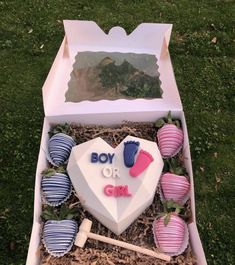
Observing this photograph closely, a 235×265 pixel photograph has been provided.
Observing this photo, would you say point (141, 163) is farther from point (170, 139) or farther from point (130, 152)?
point (170, 139)

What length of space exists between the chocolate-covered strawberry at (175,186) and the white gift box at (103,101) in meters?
0.06

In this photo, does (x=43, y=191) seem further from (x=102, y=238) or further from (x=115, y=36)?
(x=115, y=36)

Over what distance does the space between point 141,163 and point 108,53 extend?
2.88ft

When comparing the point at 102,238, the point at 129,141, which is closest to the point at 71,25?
the point at 129,141

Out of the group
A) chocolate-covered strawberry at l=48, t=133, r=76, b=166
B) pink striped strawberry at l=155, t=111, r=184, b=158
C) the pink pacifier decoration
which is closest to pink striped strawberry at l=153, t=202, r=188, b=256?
the pink pacifier decoration

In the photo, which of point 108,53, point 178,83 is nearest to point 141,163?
point 108,53

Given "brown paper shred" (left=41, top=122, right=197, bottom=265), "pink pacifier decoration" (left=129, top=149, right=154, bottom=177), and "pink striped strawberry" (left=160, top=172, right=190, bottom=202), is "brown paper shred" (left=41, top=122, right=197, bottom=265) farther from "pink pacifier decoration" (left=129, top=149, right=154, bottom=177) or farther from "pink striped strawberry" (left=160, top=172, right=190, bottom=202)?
"pink pacifier decoration" (left=129, top=149, right=154, bottom=177)

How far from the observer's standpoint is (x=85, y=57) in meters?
2.87

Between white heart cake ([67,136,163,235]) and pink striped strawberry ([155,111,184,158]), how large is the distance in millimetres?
114

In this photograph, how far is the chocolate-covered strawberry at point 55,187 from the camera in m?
2.40

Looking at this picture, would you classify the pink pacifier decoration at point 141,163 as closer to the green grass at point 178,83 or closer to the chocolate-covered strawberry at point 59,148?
the chocolate-covered strawberry at point 59,148

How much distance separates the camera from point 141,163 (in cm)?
233

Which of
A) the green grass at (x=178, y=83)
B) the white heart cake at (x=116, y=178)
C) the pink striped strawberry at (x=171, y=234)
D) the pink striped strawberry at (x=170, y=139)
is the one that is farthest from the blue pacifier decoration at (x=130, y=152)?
the green grass at (x=178, y=83)

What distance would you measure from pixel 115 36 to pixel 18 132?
0.99m
